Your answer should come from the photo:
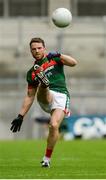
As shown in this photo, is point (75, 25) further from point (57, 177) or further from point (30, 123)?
point (57, 177)

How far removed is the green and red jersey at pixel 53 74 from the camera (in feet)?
41.2

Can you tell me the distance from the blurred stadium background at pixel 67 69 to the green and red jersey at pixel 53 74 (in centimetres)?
1645

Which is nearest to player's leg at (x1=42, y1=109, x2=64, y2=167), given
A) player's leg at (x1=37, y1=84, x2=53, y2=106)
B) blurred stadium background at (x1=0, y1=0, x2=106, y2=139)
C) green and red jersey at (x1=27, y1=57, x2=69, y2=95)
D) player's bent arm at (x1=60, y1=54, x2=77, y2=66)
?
player's leg at (x1=37, y1=84, x2=53, y2=106)

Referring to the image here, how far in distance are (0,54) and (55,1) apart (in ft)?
14.3

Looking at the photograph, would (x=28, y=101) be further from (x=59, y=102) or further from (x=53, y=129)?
(x=53, y=129)

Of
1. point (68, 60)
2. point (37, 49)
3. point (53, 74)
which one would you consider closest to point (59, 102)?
point (53, 74)

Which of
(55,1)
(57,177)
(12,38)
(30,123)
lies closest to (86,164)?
(57,177)

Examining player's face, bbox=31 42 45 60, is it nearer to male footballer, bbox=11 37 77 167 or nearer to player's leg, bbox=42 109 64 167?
male footballer, bbox=11 37 77 167

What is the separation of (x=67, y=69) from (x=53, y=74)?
18.9 metres

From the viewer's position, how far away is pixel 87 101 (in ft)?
101

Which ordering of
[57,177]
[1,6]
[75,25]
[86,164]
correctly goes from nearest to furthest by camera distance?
[57,177] → [86,164] → [75,25] → [1,6]

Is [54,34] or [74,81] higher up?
[54,34]

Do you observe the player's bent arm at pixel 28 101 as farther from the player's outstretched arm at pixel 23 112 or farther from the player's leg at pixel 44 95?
the player's leg at pixel 44 95

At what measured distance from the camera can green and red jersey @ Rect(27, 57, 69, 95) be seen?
1255 centimetres
